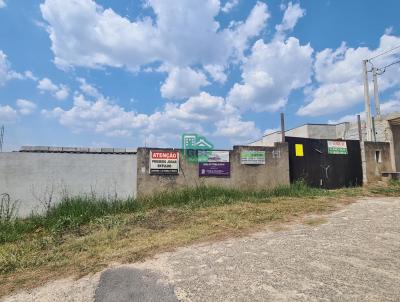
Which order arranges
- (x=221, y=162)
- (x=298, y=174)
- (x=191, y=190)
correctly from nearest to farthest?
(x=191, y=190) → (x=221, y=162) → (x=298, y=174)

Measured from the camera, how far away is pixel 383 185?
495 inches

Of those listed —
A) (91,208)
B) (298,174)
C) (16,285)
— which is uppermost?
(298,174)

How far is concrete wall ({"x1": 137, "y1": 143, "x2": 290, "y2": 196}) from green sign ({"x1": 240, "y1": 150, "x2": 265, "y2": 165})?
0.11 metres

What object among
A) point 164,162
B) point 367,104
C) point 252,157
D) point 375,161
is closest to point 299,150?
point 252,157

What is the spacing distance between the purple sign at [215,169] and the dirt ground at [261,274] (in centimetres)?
469

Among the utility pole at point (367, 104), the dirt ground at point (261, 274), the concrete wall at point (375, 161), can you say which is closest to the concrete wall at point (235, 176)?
the dirt ground at point (261, 274)

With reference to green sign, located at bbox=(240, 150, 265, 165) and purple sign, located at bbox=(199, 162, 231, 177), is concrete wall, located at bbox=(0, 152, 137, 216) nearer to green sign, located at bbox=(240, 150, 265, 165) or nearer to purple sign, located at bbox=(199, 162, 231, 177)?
purple sign, located at bbox=(199, 162, 231, 177)

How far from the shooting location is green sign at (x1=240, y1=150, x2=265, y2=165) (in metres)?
10.2

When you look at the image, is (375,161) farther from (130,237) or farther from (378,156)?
(130,237)

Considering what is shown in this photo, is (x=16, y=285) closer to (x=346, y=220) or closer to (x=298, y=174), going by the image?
(x=346, y=220)

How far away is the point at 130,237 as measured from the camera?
5.55m

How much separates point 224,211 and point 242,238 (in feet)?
7.17

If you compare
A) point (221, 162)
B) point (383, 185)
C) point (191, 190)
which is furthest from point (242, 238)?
point (383, 185)

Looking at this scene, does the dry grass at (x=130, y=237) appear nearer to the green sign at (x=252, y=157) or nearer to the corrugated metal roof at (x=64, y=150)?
the green sign at (x=252, y=157)
